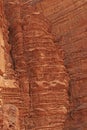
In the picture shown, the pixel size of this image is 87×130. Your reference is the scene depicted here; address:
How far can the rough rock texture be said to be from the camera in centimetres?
1080

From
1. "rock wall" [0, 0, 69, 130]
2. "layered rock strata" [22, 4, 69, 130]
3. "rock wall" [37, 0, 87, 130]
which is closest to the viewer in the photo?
"rock wall" [0, 0, 69, 130]

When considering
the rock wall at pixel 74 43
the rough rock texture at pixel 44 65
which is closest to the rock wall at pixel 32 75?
the rough rock texture at pixel 44 65

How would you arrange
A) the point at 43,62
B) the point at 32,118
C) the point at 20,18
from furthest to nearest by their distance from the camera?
the point at 20,18, the point at 43,62, the point at 32,118

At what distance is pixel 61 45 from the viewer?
1281cm

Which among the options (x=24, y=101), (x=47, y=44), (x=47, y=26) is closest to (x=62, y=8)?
(x=47, y=26)

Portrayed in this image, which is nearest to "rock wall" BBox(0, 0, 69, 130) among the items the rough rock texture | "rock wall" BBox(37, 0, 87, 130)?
the rough rock texture

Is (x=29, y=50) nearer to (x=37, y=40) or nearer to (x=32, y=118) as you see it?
(x=37, y=40)

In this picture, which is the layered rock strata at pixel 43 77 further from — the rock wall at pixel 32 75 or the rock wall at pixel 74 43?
the rock wall at pixel 74 43

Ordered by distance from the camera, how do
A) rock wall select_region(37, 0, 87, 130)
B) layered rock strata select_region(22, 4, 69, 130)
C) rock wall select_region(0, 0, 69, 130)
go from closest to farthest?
rock wall select_region(0, 0, 69, 130)
layered rock strata select_region(22, 4, 69, 130)
rock wall select_region(37, 0, 87, 130)

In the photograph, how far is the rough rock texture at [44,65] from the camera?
10805 millimetres

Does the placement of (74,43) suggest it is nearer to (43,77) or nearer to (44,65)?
(44,65)

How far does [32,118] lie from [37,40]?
2.55 metres

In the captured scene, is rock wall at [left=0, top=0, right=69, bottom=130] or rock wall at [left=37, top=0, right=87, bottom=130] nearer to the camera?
rock wall at [left=0, top=0, right=69, bottom=130]

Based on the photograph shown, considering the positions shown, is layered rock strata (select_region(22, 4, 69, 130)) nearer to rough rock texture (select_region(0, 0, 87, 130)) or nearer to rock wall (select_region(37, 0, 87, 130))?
rough rock texture (select_region(0, 0, 87, 130))
